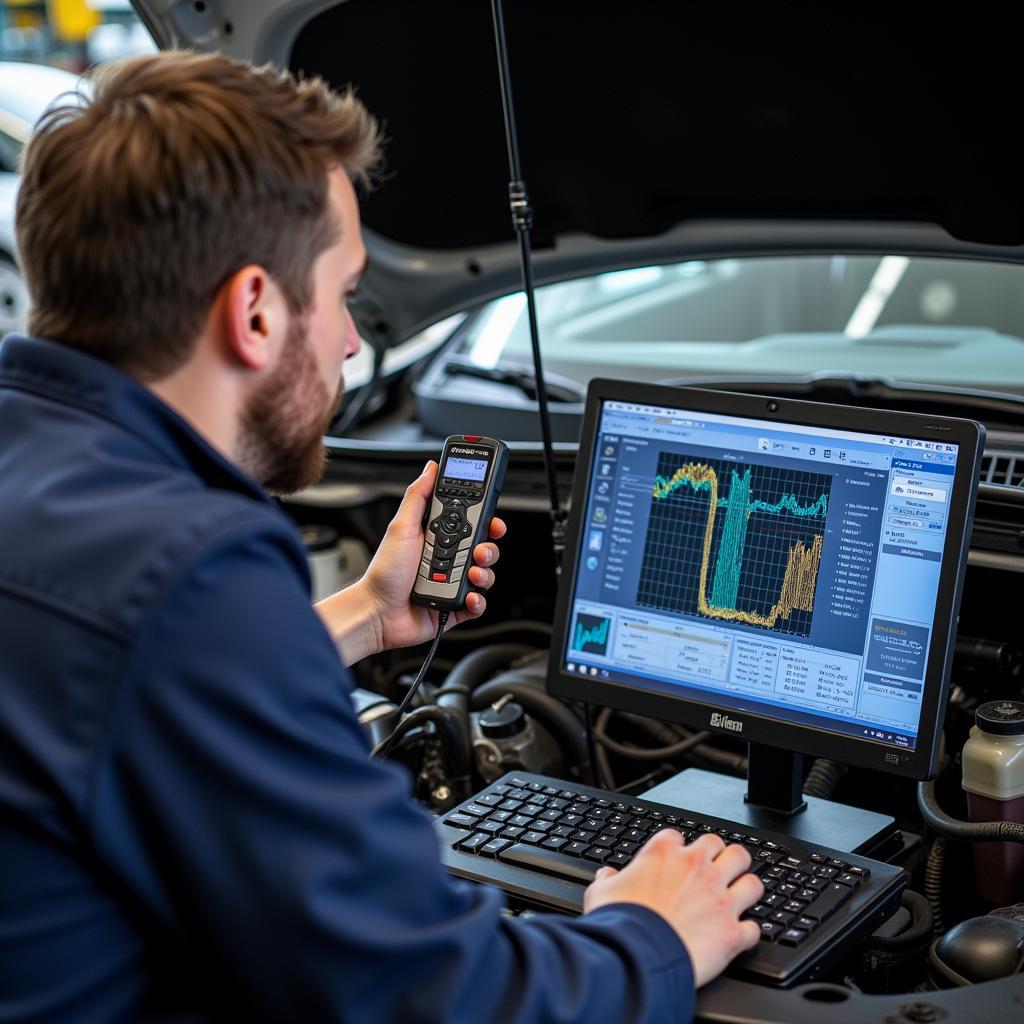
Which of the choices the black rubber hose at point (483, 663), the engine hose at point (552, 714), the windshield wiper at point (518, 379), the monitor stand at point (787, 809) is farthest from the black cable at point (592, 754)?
the windshield wiper at point (518, 379)

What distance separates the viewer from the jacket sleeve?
754 millimetres

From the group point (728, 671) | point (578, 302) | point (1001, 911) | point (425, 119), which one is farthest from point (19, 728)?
point (578, 302)

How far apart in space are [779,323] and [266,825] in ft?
5.21

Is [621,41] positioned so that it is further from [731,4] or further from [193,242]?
[193,242]

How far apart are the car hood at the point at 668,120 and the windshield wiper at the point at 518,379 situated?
0.15m

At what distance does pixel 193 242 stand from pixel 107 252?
56 mm

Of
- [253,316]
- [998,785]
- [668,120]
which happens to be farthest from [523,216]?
[998,785]

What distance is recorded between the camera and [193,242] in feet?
2.93

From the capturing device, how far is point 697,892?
3.35 ft

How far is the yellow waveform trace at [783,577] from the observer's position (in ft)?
4.14

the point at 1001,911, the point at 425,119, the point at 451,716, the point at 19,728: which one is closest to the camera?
the point at 19,728

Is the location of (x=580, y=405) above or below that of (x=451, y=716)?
above

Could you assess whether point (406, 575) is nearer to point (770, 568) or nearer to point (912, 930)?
point (770, 568)

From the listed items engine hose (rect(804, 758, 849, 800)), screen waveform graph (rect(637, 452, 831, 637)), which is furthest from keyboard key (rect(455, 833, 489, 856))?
engine hose (rect(804, 758, 849, 800))
